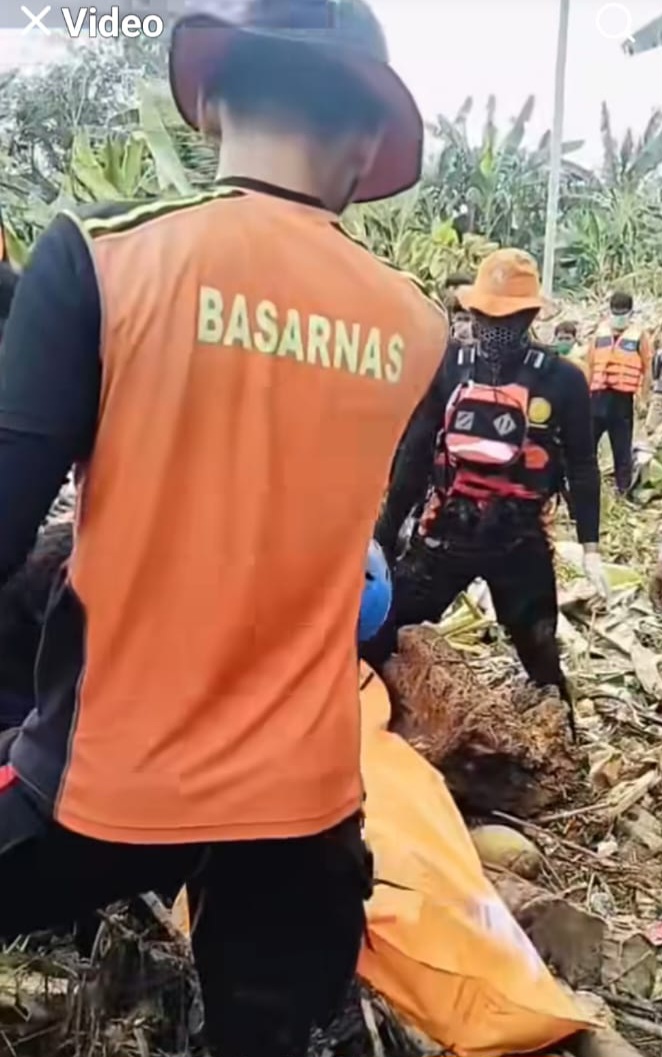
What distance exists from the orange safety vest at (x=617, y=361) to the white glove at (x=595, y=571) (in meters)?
0.16

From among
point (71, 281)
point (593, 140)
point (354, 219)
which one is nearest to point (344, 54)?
point (354, 219)

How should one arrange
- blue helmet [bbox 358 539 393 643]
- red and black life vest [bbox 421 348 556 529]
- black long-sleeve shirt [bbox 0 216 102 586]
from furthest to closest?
red and black life vest [bbox 421 348 556 529] < blue helmet [bbox 358 539 393 643] < black long-sleeve shirt [bbox 0 216 102 586]

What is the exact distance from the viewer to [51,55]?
113cm

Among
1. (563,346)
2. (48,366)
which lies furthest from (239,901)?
(563,346)

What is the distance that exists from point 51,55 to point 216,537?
55 centimetres

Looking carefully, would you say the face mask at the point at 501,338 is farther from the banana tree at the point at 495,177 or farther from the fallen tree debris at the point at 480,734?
the fallen tree debris at the point at 480,734

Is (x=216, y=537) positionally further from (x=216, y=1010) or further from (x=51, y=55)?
(x=51, y=55)

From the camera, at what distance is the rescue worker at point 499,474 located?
1.23 m

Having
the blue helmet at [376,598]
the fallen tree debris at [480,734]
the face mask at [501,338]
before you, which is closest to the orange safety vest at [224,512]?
the blue helmet at [376,598]

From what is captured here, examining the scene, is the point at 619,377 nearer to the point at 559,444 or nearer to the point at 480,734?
the point at 559,444

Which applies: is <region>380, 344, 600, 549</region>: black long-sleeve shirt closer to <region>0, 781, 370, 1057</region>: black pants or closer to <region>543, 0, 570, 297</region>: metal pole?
<region>543, 0, 570, 297</region>: metal pole

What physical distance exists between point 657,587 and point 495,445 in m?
0.26

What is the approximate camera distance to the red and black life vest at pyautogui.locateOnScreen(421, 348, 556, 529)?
49.3 inches

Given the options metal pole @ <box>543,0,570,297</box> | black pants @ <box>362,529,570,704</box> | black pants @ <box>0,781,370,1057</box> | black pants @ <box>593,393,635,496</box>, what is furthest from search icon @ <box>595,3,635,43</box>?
black pants @ <box>0,781,370,1057</box>
